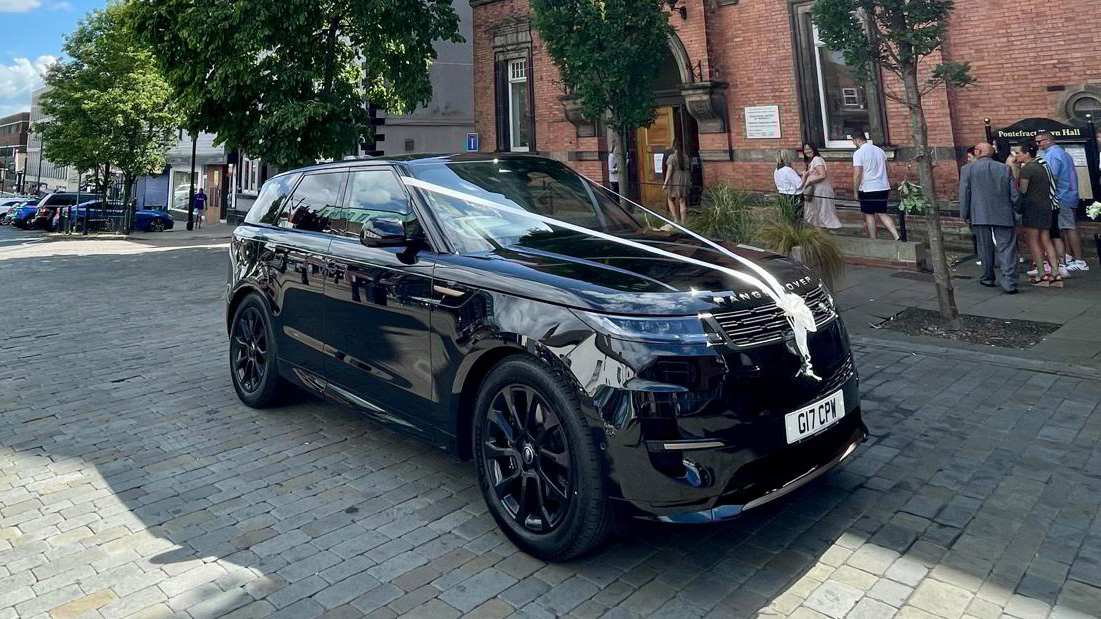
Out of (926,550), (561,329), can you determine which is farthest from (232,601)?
(926,550)

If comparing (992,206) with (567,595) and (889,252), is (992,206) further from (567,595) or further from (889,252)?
(567,595)

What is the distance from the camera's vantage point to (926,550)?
3.17 m

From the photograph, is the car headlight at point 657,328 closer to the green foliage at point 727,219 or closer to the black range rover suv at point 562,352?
the black range rover suv at point 562,352

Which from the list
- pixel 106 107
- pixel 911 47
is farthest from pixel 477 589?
pixel 106 107

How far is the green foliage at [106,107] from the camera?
28531 millimetres

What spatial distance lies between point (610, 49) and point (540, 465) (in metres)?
7.18

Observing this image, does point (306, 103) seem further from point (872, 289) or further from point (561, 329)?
point (561, 329)

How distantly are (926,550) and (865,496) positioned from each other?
566mm

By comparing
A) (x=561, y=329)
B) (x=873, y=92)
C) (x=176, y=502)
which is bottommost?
(x=176, y=502)

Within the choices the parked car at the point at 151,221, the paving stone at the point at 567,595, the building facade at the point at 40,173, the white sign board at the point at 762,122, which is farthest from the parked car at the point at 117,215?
the building facade at the point at 40,173

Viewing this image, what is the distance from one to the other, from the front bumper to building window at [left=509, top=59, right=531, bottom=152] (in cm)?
1749

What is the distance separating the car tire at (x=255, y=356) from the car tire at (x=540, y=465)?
2.48 m

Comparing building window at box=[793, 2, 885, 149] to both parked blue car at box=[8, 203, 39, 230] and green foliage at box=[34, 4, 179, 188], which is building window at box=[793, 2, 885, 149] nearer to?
green foliage at box=[34, 4, 179, 188]

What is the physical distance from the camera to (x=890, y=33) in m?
7.75
